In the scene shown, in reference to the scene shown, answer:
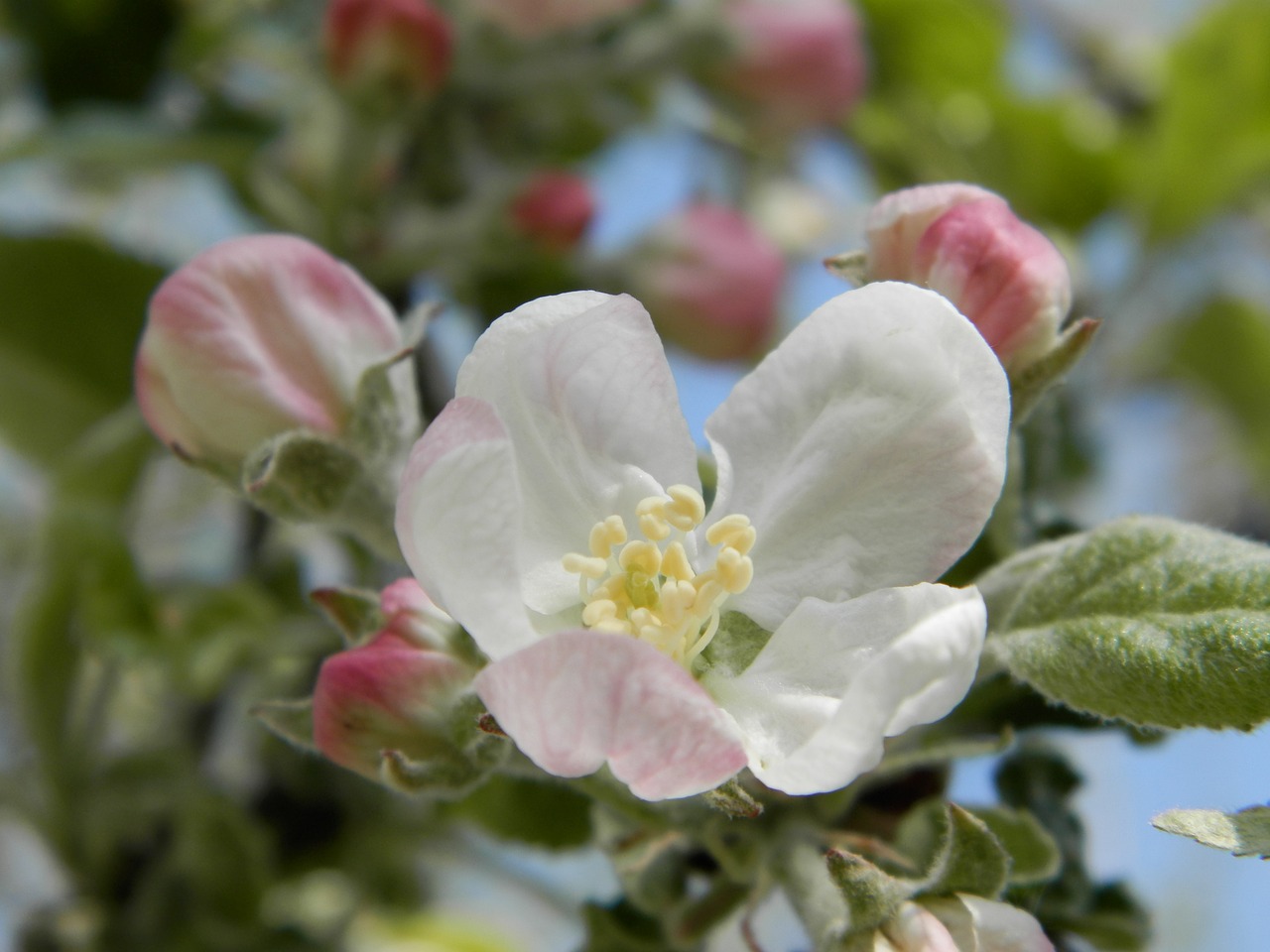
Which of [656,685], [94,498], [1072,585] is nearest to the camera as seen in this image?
[656,685]

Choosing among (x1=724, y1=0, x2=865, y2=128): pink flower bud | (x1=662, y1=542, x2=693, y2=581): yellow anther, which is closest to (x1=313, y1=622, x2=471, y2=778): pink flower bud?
(x1=662, y1=542, x2=693, y2=581): yellow anther

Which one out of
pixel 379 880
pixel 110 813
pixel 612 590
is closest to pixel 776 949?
pixel 612 590

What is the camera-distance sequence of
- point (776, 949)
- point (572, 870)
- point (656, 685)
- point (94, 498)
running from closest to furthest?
point (656, 685) < point (776, 949) < point (94, 498) < point (572, 870)

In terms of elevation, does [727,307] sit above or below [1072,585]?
below

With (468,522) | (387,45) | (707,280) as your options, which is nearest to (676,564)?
(468,522)

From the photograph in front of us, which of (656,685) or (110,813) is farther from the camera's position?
(110,813)

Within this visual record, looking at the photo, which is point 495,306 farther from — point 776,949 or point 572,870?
point 776,949

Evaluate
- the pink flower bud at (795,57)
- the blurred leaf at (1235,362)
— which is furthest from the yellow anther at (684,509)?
the blurred leaf at (1235,362)

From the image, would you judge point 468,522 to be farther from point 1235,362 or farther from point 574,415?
point 1235,362
